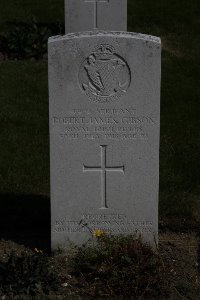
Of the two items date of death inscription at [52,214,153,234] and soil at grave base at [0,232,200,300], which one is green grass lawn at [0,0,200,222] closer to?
soil at grave base at [0,232,200,300]

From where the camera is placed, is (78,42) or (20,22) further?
(20,22)

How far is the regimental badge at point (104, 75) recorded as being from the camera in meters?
6.18

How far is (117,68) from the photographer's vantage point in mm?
6211

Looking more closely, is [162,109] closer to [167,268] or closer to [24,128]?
[24,128]

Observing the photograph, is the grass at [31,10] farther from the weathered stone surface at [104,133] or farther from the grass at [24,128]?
the weathered stone surface at [104,133]

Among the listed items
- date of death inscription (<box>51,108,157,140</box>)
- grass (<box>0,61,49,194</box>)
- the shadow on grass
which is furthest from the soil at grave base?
grass (<box>0,61,49,194</box>)

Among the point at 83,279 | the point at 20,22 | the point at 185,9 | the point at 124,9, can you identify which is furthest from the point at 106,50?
the point at 185,9

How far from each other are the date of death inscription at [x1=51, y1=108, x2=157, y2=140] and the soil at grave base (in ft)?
3.43

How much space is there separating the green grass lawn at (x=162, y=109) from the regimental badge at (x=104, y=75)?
1841mm

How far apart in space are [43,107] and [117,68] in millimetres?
4666

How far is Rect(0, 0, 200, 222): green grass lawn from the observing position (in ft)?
27.4

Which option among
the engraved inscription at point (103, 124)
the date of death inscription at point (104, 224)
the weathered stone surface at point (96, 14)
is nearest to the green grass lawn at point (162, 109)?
the weathered stone surface at point (96, 14)

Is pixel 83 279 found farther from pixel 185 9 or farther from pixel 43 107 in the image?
pixel 185 9

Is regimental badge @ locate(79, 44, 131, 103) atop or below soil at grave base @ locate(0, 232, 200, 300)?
atop
